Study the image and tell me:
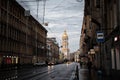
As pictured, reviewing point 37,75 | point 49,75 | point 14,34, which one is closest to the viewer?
point 37,75

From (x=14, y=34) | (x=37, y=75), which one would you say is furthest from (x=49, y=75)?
(x=14, y=34)

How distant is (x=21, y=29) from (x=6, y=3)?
18224 millimetres

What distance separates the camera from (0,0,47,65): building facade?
240 ft

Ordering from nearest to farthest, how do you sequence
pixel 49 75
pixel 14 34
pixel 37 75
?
pixel 37 75, pixel 49 75, pixel 14 34

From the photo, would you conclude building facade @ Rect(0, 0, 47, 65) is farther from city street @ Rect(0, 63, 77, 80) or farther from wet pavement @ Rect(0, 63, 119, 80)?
wet pavement @ Rect(0, 63, 119, 80)

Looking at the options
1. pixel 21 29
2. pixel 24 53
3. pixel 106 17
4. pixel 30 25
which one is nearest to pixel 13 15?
pixel 21 29

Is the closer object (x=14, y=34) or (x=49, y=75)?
(x=49, y=75)

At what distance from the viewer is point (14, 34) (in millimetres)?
83938

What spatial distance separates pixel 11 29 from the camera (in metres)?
80.6

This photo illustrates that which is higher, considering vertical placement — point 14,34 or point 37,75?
point 14,34

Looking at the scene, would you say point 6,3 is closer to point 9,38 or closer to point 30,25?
point 9,38

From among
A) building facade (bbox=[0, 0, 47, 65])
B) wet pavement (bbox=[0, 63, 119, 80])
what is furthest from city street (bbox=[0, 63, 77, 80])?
building facade (bbox=[0, 0, 47, 65])

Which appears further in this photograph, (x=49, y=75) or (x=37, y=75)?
(x=49, y=75)

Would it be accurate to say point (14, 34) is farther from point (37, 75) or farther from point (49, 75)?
point (37, 75)
